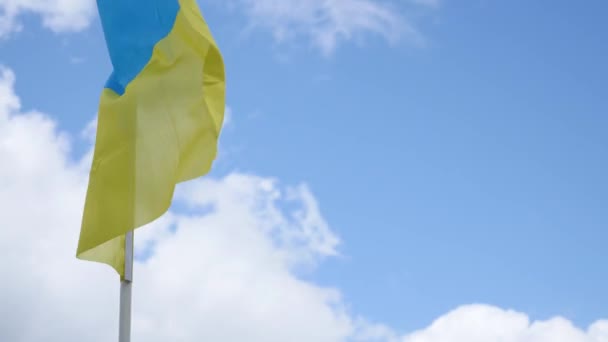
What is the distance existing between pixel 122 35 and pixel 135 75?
2.42 feet

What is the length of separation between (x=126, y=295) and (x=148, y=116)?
2.59m

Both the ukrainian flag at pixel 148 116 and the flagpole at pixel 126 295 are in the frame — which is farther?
the ukrainian flag at pixel 148 116

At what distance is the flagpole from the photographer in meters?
10.6

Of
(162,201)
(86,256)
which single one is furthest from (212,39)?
(86,256)

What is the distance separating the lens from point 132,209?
11227mm

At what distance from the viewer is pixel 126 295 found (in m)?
11.0

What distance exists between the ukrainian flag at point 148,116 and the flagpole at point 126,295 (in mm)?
162

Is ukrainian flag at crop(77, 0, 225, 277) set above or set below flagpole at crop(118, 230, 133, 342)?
above

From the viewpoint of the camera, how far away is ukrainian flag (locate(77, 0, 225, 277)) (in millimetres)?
11305

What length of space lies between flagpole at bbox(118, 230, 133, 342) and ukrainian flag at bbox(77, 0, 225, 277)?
162mm

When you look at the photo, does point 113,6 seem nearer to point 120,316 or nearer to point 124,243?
point 124,243

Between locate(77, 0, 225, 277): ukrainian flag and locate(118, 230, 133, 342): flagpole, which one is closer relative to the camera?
locate(118, 230, 133, 342): flagpole

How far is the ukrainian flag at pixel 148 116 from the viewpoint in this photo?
445 inches

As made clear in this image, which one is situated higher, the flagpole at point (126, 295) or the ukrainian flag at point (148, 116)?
the ukrainian flag at point (148, 116)
